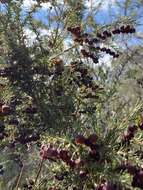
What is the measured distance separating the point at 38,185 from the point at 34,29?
1.52 metres

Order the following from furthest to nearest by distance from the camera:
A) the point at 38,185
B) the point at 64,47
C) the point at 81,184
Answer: the point at 64,47
the point at 38,185
the point at 81,184

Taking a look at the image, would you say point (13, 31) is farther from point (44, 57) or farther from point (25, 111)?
point (25, 111)

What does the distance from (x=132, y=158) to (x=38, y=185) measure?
2.60 ft

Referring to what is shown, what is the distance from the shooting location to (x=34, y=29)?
3.72 metres

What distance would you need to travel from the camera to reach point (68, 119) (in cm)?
314

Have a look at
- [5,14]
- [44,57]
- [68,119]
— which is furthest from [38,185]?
[5,14]

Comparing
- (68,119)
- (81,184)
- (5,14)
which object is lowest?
(81,184)

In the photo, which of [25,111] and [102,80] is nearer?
[25,111]

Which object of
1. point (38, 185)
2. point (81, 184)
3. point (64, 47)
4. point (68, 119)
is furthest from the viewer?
point (64, 47)

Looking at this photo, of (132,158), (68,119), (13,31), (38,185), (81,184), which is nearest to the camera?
(132,158)

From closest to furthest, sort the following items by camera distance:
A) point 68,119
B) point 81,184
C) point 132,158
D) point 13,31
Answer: point 132,158 < point 81,184 < point 68,119 < point 13,31

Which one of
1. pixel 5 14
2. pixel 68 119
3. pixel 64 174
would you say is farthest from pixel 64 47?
pixel 64 174

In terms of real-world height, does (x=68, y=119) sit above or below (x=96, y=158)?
above

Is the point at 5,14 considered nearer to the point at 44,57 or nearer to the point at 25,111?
the point at 44,57
